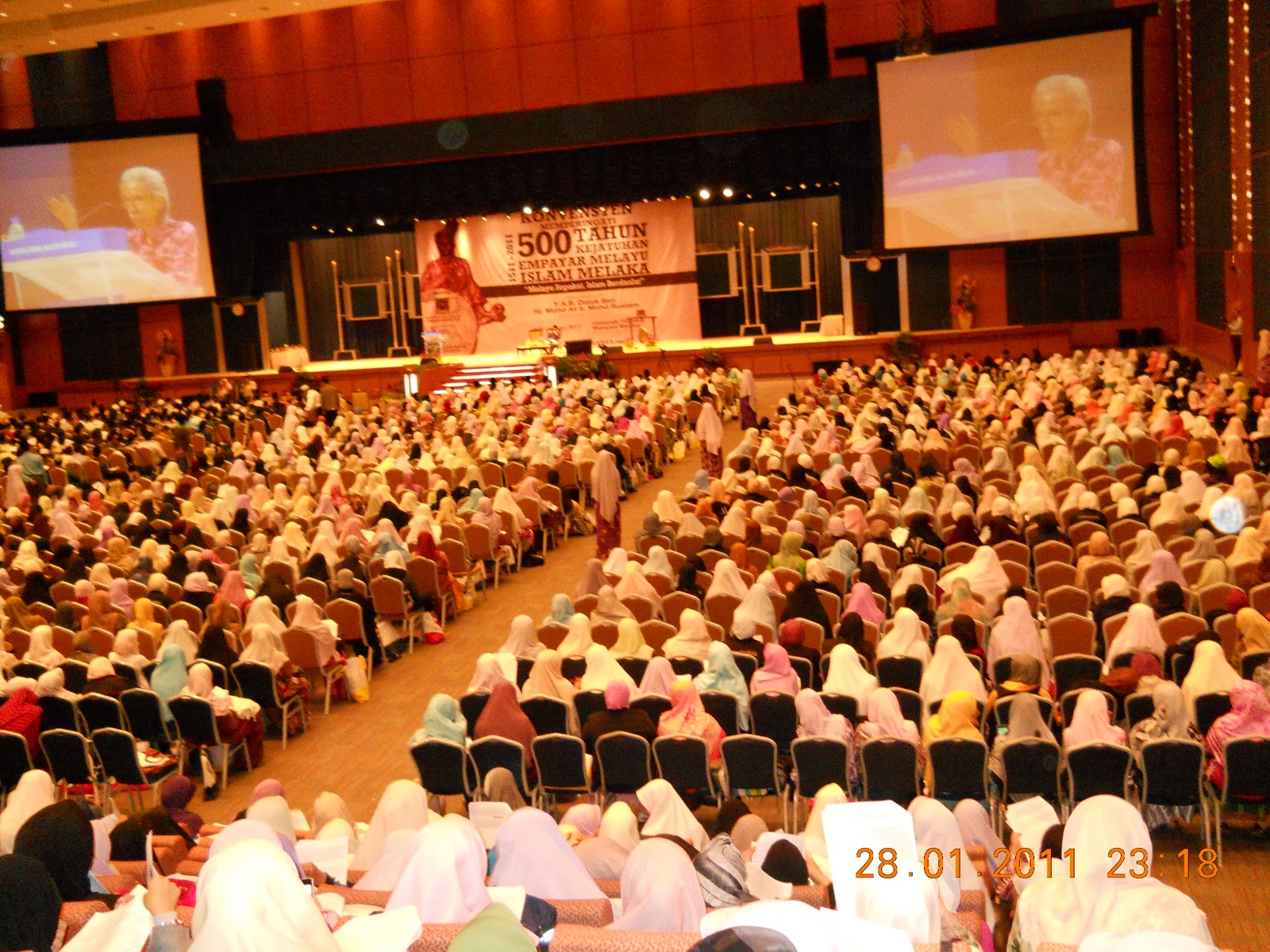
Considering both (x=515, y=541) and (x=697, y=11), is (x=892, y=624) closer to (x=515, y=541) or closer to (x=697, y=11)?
(x=515, y=541)

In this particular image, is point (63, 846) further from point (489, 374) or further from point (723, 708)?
point (489, 374)

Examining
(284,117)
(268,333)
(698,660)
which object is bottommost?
(698,660)

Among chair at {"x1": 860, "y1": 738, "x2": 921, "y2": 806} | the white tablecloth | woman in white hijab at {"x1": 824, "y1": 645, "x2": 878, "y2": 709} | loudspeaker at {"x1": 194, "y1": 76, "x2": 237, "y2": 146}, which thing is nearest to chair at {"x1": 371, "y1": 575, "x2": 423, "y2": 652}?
woman in white hijab at {"x1": 824, "y1": 645, "x2": 878, "y2": 709}

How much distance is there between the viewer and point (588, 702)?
7.65 meters

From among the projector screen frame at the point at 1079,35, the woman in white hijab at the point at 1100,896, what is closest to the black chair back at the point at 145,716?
the woman in white hijab at the point at 1100,896

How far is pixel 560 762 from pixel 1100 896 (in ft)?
11.6

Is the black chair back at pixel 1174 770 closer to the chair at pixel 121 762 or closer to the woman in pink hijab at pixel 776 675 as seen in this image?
the woman in pink hijab at pixel 776 675

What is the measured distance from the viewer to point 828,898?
4.39 meters

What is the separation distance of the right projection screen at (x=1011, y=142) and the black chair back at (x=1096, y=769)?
704 inches

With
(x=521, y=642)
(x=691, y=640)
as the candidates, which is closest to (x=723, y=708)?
(x=691, y=640)

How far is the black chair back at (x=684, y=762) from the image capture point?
6.71 metres

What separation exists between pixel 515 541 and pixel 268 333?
1817 cm

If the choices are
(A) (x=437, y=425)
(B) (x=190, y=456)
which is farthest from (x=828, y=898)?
(B) (x=190, y=456)

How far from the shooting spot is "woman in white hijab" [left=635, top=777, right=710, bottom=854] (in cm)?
574
